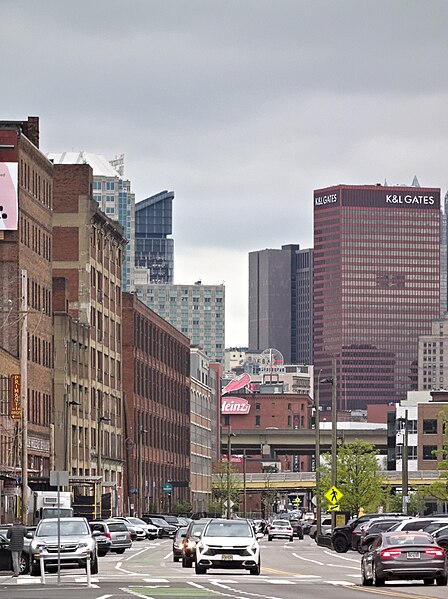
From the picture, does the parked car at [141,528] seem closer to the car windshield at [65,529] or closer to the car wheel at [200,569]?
the car windshield at [65,529]

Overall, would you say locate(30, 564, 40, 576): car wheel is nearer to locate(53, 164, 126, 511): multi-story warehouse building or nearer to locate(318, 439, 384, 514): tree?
locate(53, 164, 126, 511): multi-story warehouse building

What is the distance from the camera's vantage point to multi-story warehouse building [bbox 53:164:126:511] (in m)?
129

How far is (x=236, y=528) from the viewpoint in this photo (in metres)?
49.8

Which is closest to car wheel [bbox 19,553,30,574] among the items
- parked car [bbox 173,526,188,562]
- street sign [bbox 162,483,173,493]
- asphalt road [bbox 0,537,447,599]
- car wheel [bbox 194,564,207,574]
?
asphalt road [bbox 0,537,447,599]

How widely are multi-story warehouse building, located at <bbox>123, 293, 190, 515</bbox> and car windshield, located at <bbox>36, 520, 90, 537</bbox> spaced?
318 ft

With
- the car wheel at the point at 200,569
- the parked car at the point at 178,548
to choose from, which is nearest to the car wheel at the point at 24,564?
the car wheel at the point at 200,569

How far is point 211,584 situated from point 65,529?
9270mm

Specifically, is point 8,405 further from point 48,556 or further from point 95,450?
point 48,556

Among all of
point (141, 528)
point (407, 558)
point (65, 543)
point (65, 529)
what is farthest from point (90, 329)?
point (407, 558)

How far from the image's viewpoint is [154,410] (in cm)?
17225

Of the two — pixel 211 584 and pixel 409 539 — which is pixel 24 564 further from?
pixel 409 539

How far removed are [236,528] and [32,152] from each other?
71.4 m

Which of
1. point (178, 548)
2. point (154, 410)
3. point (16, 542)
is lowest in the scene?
point (178, 548)

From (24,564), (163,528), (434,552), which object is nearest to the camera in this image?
(434,552)
